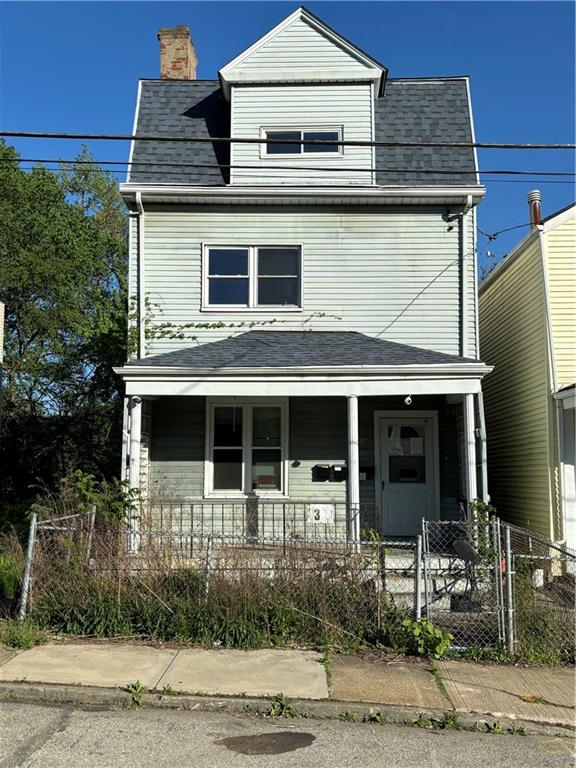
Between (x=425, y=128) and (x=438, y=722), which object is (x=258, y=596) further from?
(x=425, y=128)

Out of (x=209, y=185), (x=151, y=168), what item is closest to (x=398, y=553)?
(x=209, y=185)

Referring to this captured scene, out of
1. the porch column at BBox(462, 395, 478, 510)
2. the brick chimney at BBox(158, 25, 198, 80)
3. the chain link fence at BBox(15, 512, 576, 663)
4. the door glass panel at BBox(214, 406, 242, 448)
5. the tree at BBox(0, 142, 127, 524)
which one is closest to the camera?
the chain link fence at BBox(15, 512, 576, 663)

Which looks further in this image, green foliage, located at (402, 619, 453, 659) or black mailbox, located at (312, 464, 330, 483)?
black mailbox, located at (312, 464, 330, 483)

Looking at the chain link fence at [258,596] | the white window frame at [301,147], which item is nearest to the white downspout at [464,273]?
the white window frame at [301,147]

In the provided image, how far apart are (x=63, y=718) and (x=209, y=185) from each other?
30.9ft

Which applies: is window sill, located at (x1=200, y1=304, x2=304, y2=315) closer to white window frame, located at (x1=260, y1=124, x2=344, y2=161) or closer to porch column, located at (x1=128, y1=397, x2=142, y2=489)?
porch column, located at (x1=128, y1=397, x2=142, y2=489)

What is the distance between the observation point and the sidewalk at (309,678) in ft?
19.3

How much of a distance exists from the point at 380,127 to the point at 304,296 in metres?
3.86

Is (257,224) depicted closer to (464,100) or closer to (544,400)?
(464,100)

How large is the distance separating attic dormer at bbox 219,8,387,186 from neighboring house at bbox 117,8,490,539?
0.04 m

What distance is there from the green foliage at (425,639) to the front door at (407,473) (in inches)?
194

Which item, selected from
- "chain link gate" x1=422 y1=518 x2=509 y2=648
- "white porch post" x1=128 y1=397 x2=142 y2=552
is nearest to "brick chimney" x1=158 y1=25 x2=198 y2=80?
"white porch post" x1=128 y1=397 x2=142 y2=552

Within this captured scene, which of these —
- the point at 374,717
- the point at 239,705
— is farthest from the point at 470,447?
the point at 239,705

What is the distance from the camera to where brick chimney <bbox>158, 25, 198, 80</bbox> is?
14984mm
